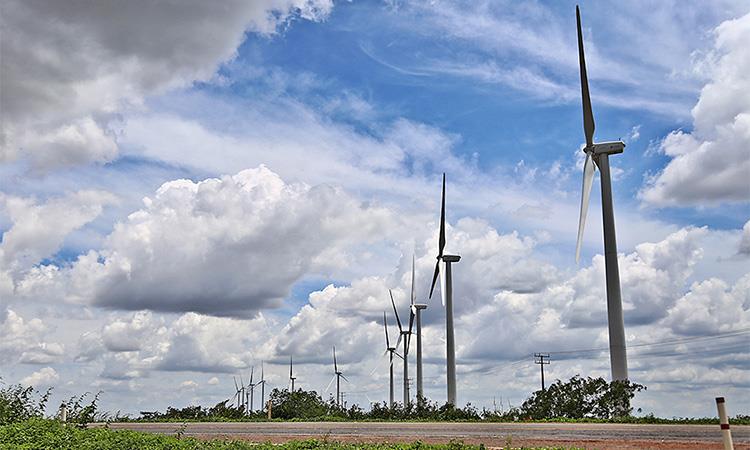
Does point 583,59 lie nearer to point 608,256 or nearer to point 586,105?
point 586,105

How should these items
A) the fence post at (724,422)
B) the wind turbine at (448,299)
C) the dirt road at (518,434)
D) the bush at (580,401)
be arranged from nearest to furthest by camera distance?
the fence post at (724,422) → the dirt road at (518,434) → the bush at (580,401) → the wind turbine at (448,299)

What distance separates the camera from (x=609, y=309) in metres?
44.1

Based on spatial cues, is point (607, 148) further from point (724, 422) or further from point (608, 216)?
point (724, 422)

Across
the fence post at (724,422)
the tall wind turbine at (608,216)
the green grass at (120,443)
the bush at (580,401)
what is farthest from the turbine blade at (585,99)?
the fence post at (724,422)

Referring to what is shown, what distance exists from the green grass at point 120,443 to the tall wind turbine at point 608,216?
23570 mm

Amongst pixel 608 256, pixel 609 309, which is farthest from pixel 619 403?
pixel 608 256

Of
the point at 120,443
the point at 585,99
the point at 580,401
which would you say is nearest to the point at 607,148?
the point at 585,99

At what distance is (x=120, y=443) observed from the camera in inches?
848

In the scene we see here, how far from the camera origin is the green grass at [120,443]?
65.7 ft

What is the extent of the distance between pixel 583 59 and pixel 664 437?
1110 inches

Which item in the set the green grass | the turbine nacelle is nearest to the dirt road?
the green grass

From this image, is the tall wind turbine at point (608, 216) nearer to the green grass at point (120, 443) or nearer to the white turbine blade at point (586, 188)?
the white turbine blade at point (586, 188)

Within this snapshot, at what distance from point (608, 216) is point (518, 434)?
19534 millimetres

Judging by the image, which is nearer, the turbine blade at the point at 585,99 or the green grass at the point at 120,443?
the green grass at the point at 120,443
